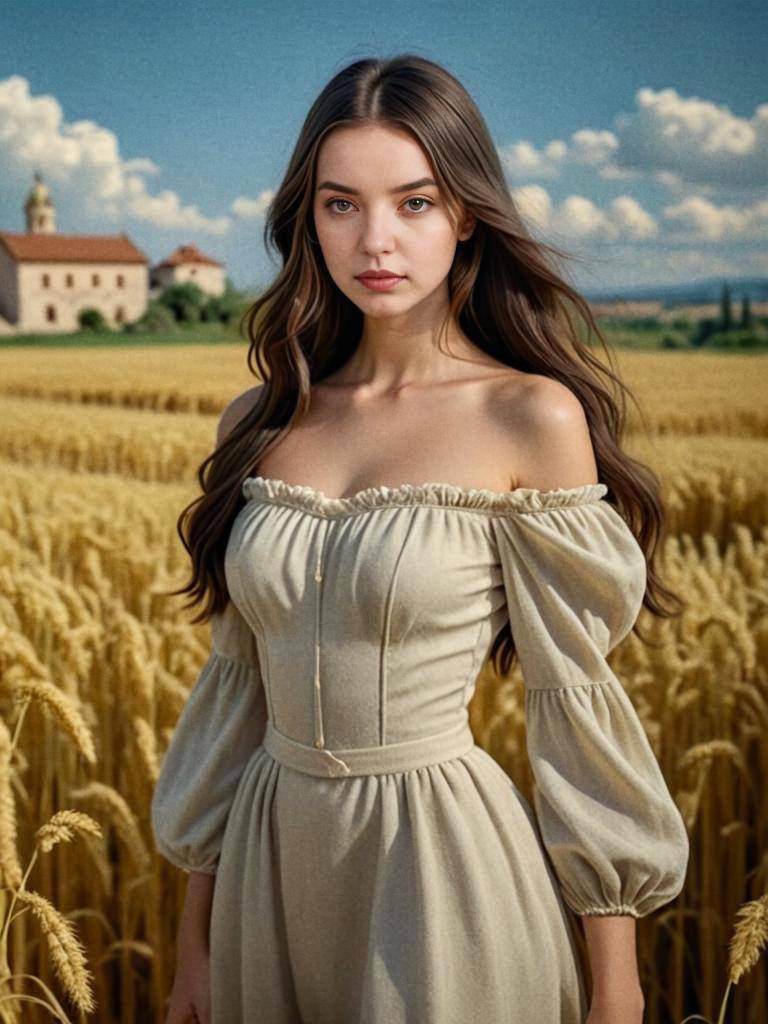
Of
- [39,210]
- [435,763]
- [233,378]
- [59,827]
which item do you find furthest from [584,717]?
[233,378]

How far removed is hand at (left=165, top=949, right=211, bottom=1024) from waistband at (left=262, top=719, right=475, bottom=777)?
300mm

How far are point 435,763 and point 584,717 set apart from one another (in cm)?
15

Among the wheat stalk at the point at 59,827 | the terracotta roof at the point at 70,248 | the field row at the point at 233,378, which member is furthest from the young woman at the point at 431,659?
the field row at the point at 233,378

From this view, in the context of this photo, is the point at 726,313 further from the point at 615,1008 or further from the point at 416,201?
the point at 615,1008

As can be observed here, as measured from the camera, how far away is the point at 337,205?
1.14 m

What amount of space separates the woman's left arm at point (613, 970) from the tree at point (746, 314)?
9.72ft

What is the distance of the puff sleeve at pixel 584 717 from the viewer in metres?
1.10

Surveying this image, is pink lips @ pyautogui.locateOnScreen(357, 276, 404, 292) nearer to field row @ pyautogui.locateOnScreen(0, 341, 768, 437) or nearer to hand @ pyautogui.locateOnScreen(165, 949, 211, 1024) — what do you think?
hand @ pyautogui.locateOnScreen(165, 949, 211, 1024)

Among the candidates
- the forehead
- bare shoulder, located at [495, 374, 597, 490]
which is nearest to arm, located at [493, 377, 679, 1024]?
bare shoulder, located at [495, 374, 597, 490]

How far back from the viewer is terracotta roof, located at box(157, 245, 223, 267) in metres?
3.65

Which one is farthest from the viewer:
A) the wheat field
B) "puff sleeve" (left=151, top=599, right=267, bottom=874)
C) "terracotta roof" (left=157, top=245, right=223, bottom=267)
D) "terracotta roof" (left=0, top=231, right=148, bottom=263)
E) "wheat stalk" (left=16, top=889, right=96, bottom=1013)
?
"terracotta roof" (left=157, top=245, right=223, bottom=267)

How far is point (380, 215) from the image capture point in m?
1.11

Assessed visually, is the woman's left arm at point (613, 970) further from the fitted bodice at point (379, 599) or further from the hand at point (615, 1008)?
the fitted bodice at point (379, 599)

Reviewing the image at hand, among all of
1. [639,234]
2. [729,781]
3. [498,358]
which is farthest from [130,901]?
[639,234]
